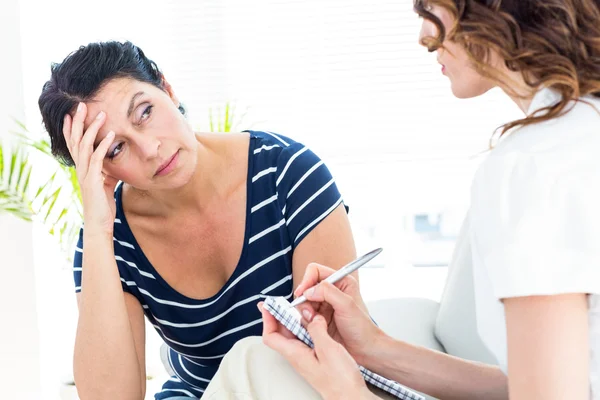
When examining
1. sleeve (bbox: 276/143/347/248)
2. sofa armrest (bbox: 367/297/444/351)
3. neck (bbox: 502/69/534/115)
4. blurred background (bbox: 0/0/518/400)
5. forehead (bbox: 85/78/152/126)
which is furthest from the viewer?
blurred background (bbox: 0/0/518/400)

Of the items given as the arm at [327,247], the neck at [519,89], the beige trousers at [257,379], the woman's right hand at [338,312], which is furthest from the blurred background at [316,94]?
the neck at [519,89]

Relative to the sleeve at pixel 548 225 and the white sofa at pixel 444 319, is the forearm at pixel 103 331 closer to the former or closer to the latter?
the white sofa at pixel 444 319

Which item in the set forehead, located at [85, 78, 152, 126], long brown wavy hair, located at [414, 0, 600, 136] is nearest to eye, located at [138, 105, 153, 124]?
forehead, located at [85, 78, 152, 126]

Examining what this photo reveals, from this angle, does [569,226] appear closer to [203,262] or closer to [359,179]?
[203,262]

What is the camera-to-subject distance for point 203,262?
159 cm

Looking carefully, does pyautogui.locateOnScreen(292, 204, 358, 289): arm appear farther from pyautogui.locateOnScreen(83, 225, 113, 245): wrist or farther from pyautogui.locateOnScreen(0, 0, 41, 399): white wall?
pyautogui.locateOnScreen(0, 0, 41, 399): white wall

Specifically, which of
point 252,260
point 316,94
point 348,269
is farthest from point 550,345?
point 316,94

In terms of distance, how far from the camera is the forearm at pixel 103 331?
146cm

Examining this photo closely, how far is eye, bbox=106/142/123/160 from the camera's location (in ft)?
4.74

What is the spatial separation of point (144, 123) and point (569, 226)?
2.99 feet

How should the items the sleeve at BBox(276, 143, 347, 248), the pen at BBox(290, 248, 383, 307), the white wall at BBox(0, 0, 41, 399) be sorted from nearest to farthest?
the pen at BBox(290, 248, 383, 307)
the sleeve at BBox(276, 143, 347, 248)
the white wall at BBox(0, 0, 41, 399)

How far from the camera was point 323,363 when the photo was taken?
3.36ft

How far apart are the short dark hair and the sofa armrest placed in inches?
33.2

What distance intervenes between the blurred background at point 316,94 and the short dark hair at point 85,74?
150 centimetres
